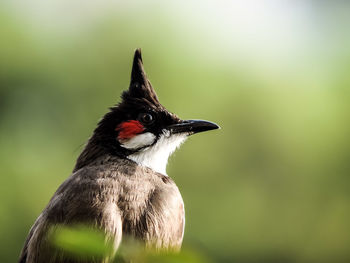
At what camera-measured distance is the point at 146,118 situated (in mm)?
4586

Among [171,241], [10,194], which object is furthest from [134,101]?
[10,194]

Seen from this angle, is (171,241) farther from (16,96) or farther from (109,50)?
(109,50)

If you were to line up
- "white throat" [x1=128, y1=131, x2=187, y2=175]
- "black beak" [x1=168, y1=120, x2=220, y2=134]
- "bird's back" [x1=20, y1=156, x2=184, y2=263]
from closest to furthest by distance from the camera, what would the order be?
"bird's back" [x1=20, y1=156, x2=184, y2=263], "white throat" [x1=128, y1=131, x2=187, y2=175], "black beak" [x1=168, y1=120, x2=220, y2=134]

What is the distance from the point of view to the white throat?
14.4 ft

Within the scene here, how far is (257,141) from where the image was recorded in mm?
16203

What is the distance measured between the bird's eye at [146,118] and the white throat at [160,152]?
127mm

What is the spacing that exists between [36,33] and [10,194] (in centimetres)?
583

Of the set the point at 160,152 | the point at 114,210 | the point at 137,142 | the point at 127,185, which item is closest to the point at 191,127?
the point at 160,152

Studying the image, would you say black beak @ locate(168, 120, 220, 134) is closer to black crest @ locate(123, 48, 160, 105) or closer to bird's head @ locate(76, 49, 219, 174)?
bird's head @ locate(76, 49, 219, 174)

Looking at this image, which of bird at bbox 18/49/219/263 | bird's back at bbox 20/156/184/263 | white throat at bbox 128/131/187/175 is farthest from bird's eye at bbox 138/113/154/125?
bird's back at bbox 20/156/184/263

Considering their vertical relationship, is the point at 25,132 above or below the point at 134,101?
below

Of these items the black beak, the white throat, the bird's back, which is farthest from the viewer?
the black beak

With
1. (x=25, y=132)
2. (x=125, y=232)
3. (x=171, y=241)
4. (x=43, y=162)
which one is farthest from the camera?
(x=25, y=132)

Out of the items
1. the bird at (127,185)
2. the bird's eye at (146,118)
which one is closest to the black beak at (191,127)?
the bird at (127,185)
